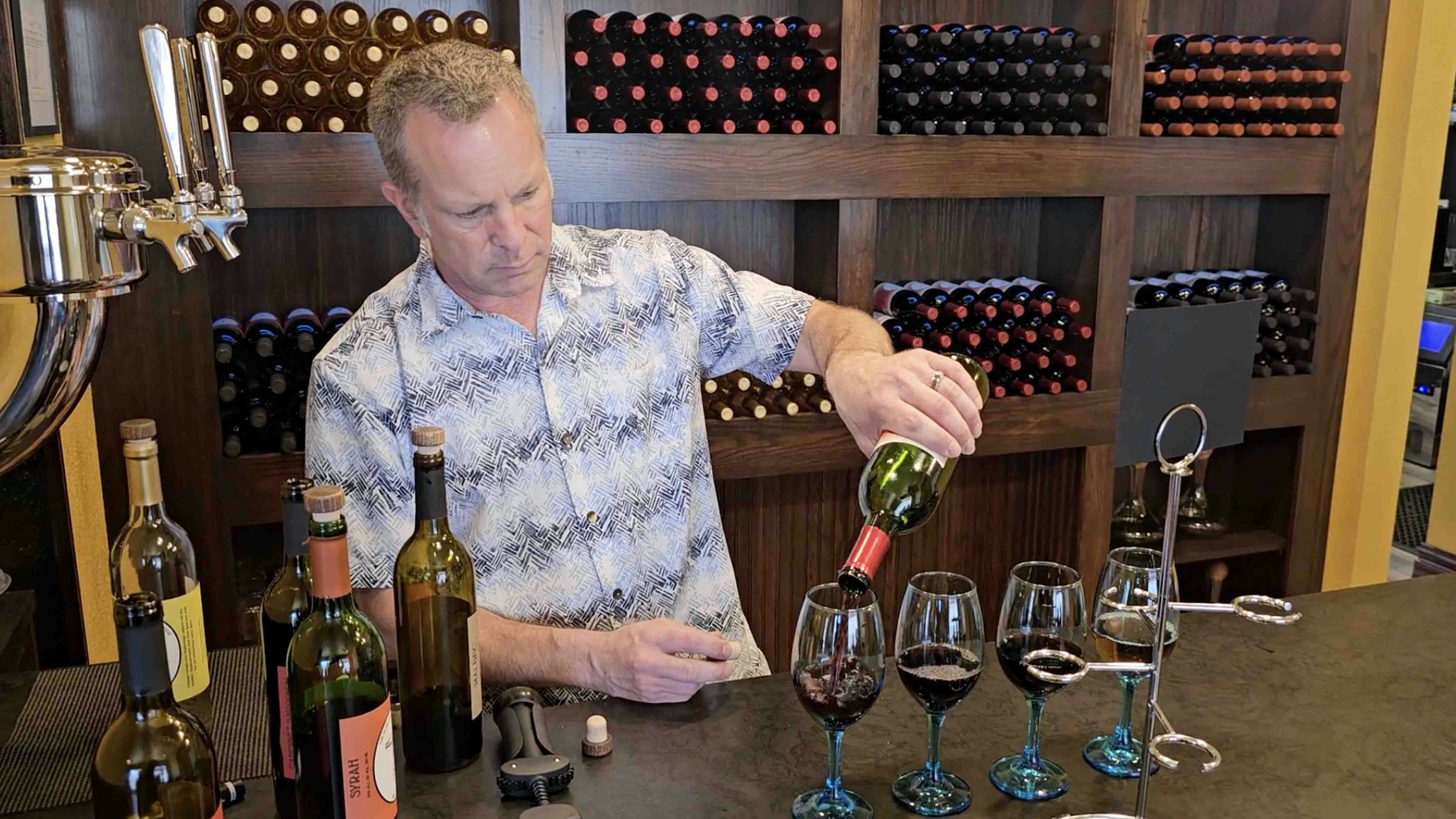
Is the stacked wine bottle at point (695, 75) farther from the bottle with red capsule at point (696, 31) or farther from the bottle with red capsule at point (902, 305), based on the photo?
the bottle with red capsule at point (902, 305)

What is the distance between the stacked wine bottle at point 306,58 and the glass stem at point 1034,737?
1.51 meters

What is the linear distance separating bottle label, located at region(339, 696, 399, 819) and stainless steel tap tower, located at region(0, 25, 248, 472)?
1.06 feet

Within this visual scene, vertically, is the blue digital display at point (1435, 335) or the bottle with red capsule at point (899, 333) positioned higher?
the bottle with red capsule at point (899, 333)

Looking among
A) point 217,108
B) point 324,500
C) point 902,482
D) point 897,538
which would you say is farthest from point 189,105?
point 897,538

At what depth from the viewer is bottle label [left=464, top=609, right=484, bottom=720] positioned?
1.08m

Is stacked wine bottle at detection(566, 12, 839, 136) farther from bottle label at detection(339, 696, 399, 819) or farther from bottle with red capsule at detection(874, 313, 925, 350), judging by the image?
bottle label at detection(339, 696, 399, 819)

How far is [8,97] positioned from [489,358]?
66cm

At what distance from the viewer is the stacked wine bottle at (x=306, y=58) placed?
2035 millimetres

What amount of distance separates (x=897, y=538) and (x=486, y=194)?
171cm

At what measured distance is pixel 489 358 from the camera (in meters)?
1.62

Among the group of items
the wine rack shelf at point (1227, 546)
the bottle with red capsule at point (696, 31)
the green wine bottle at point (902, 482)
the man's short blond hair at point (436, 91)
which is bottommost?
the wine rack shelf at point (1227, 546)

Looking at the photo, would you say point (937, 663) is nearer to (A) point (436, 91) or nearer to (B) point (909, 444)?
(B) point (909, 444)


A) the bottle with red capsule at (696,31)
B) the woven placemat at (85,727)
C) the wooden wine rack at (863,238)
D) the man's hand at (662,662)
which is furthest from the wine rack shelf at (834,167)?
the man's hand at (662,662)

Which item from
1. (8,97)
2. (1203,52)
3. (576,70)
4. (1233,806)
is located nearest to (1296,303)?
(1203,52)
